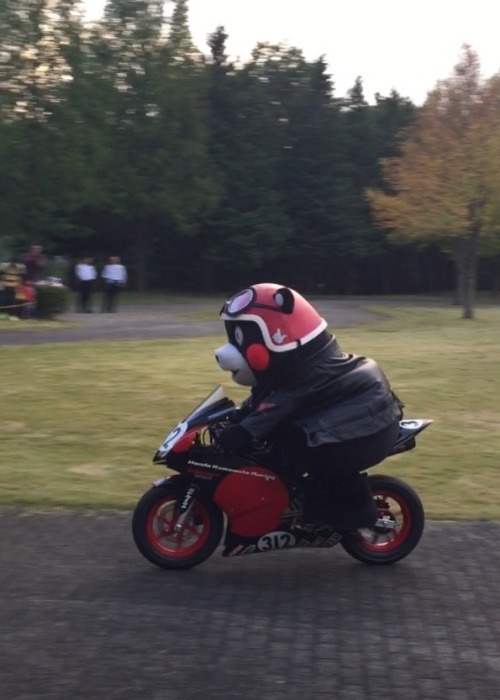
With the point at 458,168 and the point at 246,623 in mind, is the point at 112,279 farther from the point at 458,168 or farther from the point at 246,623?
the point at 246,623

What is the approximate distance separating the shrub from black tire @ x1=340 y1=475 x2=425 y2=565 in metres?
A: 20.7

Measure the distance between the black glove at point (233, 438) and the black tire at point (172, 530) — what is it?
36cm

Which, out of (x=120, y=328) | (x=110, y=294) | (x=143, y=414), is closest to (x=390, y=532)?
(x=143, y=414)

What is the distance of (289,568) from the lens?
6.27m

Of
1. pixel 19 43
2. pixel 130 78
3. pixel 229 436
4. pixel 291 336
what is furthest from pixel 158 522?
pixel 130 78

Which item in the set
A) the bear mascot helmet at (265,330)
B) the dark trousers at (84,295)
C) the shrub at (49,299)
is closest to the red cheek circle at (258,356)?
the bear mascot helmet at (265,330)

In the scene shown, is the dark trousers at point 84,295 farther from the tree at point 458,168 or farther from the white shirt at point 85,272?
the tree at point 458,168

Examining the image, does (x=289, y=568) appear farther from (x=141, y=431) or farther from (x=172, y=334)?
(x=172, y=334)

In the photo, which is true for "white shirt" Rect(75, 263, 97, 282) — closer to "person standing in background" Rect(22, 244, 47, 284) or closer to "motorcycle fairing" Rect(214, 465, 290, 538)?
"person standing in background" Rect(22, 244, 47, 284)

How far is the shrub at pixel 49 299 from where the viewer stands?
2616 centimetres

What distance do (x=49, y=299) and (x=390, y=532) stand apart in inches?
818

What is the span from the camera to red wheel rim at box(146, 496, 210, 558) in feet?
20.2

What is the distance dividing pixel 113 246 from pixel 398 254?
16109 millimetres

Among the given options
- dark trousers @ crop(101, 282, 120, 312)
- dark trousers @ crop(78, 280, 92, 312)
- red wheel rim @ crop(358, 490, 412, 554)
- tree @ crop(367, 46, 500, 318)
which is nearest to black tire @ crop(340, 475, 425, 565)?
Result: red wheel rim @ crop(358, 490, 412, 554)
